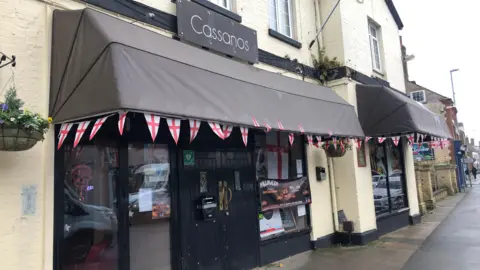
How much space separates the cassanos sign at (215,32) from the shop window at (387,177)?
4783 millimetres

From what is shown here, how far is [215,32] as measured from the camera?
252 inches

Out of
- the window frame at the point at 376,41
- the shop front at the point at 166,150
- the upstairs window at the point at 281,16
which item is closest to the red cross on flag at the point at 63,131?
the shop front at the point at 166,150

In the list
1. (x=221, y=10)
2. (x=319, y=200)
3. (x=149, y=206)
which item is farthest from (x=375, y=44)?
(x=149, y=206)

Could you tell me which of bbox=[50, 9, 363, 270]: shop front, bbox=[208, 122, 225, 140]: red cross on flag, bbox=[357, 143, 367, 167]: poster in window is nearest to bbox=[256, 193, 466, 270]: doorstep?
bbox=[50, 9, 363, 270]: shop front

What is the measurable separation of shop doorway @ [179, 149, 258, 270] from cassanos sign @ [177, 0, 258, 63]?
5.77ft

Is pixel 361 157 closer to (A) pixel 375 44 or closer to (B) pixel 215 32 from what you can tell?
(A) pixel 375 44

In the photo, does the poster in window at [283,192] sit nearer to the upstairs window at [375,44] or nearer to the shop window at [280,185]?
the shop window at [280,185]

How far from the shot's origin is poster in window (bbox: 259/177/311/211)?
7.31 meters

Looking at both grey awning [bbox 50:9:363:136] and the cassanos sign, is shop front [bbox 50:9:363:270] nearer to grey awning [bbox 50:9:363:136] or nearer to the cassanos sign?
grey awning [bbox 50:9:363:136]

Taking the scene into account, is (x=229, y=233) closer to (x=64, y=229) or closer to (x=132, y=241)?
(x=132, y=241)

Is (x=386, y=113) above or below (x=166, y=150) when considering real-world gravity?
above

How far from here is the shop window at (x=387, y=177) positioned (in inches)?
398

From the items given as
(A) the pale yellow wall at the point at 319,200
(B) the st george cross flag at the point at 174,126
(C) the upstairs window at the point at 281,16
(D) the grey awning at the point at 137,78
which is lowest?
(A) the pale yellow wall at the point at 319,200

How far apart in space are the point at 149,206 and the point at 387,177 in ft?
24.8
